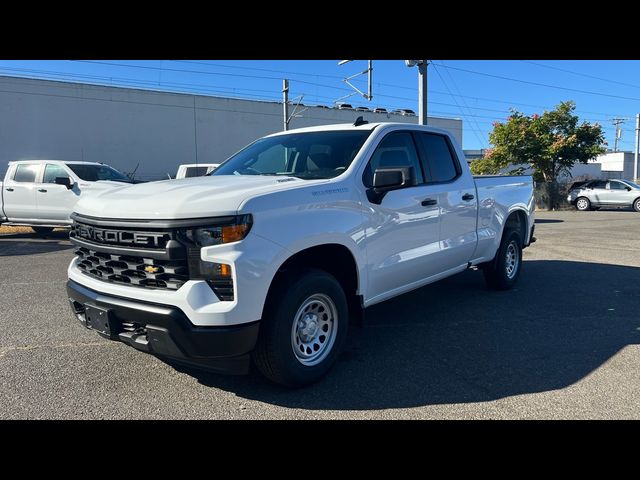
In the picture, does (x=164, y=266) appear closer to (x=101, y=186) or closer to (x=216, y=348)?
(x=216, y=348)

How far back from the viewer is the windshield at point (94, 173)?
11.7 m

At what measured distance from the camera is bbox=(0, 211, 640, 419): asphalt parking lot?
10.7 ft

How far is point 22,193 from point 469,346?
1161cm

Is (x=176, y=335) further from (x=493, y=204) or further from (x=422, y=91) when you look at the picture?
(x=422, y=91)

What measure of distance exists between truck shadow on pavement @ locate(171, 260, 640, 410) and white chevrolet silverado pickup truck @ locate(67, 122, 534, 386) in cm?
37

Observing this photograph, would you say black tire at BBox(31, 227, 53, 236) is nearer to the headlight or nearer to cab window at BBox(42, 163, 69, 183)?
cab window at BBox(42, 163, 69, 183)

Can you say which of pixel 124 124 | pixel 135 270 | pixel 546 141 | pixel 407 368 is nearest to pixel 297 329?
pixel 407 368

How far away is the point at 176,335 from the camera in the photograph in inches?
118

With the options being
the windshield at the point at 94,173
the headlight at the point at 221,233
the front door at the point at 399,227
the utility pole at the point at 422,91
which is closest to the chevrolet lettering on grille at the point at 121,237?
the headlight at the point at 221,233

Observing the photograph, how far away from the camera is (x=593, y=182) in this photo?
23109 mm

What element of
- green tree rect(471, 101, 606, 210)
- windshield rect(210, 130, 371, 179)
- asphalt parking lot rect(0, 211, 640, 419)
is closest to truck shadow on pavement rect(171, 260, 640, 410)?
asphalt parking lot rect(0, 211, 640, 419)
